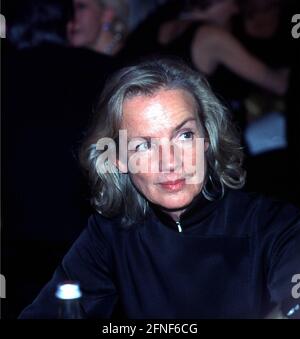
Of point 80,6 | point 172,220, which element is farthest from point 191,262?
point 80,6

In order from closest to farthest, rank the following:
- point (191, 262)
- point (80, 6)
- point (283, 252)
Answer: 1. point (283, 252)
2. point (191, 262)
3. point (80, 6)

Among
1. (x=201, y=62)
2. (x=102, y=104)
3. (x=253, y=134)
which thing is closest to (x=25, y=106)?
(x=102, y=104)

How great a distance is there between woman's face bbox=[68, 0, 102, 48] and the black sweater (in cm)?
148

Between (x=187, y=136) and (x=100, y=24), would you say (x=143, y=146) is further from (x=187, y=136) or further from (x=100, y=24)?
(x=100, y=24)

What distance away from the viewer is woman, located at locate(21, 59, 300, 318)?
5.14 feet

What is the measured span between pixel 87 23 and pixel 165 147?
1630 millimetres

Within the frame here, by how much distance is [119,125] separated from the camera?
5.36ft

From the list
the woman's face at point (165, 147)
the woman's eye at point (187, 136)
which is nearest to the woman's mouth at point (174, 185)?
the woman's face at point (165, 147)

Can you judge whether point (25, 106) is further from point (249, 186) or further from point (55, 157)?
point (249, 186)

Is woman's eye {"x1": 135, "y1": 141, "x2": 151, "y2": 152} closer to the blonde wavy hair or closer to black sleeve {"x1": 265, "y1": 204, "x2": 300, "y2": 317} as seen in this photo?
the blonde wavy hair

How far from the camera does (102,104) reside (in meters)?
1.69

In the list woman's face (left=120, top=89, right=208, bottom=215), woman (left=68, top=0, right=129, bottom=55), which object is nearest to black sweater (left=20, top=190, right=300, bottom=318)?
woman's face (left=120, top=89, right=208, bottom=215)

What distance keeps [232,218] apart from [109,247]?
1.07ft

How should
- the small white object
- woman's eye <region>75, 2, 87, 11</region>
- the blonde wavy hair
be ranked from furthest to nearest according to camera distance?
woman's eye <region>75, 2, 87, 11</region> < the blonde wavy hair < the small white object
